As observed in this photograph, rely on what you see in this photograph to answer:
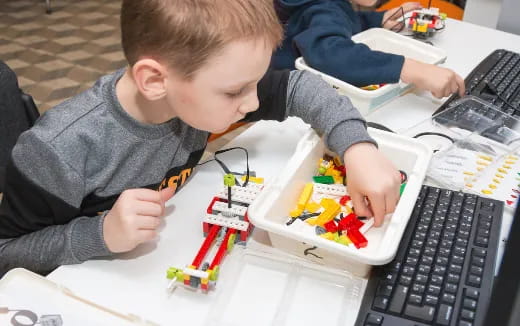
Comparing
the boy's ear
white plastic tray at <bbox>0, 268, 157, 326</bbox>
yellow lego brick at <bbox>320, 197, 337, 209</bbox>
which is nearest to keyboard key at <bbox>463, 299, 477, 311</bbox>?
yellow lego brick at <bbox>320, 197, 337, 209</bbox>

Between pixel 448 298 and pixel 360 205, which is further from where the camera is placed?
pixel 360 205

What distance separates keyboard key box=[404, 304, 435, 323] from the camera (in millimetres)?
570

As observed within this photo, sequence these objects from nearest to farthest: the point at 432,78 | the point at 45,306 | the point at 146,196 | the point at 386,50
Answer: the point at 45,306, the point at 146,196, the point at 432,78, the point at 386,50

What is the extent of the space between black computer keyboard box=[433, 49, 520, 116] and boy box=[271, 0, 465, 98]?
5 centimetres

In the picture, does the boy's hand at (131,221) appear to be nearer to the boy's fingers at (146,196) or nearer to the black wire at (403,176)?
the boy's fingers at (146,196)

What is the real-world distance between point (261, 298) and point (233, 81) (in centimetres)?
27

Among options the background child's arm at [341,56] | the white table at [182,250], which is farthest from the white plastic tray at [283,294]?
the background child's arm at [341,56]

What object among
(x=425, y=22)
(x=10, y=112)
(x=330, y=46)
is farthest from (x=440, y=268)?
(x=425, y=22)

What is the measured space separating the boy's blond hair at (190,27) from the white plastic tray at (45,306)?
11.8 inches

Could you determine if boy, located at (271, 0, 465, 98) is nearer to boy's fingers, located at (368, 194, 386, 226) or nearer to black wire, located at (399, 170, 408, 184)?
black wire, located at (399, 170, 408, 184)

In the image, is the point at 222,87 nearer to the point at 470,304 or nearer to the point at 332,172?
the point at 332,172

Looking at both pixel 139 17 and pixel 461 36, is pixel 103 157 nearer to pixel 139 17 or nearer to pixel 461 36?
pixel 139 17

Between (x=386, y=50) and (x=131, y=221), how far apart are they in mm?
803

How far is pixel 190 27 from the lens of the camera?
0.63 meters
